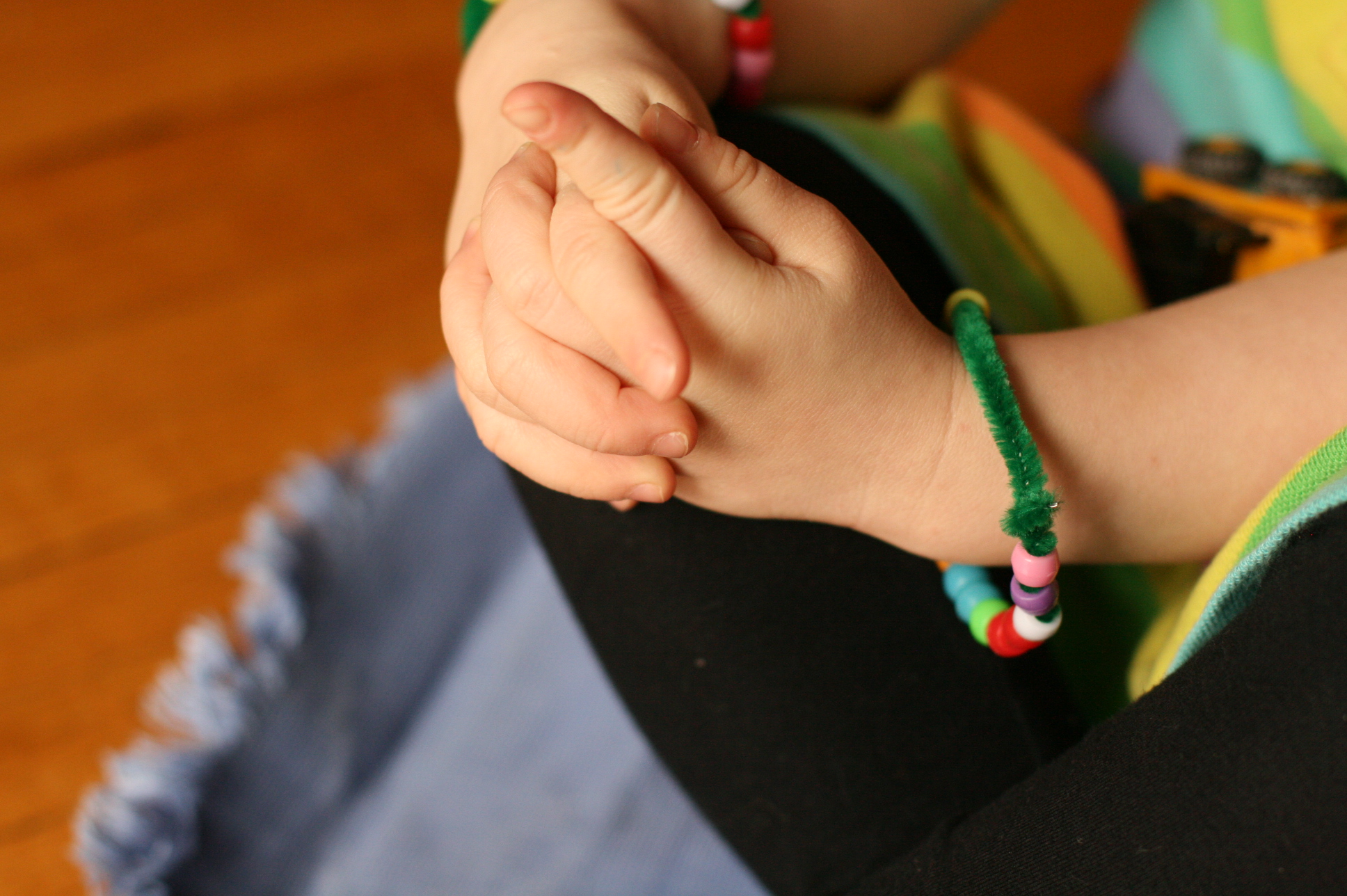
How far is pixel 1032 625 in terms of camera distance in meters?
0.36

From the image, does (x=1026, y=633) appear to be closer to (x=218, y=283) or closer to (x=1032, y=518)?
(x=1032, y=518)

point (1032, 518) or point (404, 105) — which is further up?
point (404, 105)

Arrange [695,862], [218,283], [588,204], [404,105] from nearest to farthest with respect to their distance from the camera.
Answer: [588,204] < [695,862] < [218,283] < [404,105]

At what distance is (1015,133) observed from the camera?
57cm

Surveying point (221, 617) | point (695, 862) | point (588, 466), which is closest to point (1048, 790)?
point (588, 466)

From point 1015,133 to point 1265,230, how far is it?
143 mm

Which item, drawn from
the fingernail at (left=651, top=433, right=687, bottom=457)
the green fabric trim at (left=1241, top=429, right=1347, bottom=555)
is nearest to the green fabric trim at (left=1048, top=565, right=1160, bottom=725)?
the green fabric trim at (left=1241, top=429, right=1347, bottom=555)

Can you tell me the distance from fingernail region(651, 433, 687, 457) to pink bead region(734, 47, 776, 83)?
234 millimetres

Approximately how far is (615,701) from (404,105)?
0.74 metres

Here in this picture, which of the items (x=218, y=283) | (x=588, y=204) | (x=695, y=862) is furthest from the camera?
(x=218, y=283)

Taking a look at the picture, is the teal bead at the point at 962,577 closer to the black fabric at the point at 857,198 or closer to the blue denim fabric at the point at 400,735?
the black fabric at the point at 857,198

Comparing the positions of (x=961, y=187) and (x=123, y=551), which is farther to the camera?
(x=123, y=551)

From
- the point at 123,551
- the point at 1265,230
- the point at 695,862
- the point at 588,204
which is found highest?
the point at 588,204

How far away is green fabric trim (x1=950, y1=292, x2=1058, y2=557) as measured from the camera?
33cm
